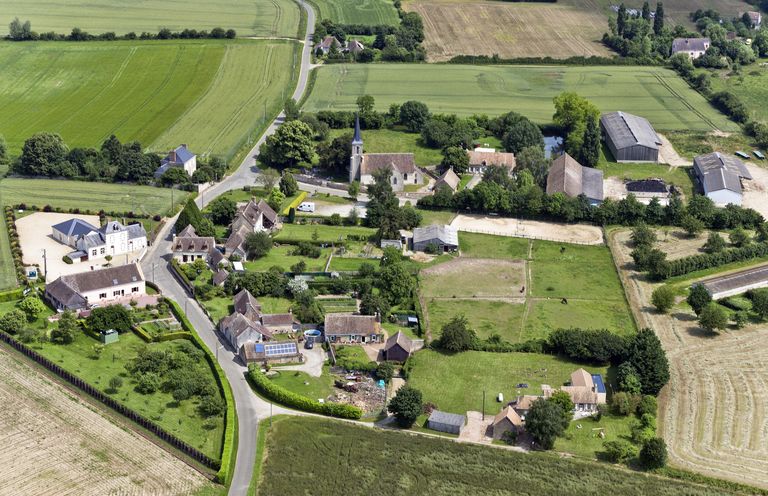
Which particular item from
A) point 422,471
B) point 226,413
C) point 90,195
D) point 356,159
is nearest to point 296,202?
point 356,159

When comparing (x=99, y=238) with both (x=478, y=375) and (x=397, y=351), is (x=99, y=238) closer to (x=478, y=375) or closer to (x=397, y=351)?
(x=397, y=351)

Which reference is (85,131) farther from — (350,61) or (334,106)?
(350,61)

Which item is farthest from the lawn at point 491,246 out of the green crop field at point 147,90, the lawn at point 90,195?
the green crop field at point 147,90

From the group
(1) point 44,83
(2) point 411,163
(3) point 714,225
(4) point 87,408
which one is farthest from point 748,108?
(4) point 87,408

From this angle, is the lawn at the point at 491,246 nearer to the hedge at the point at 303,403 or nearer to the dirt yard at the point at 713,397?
the dirt yard at the point at 713,397


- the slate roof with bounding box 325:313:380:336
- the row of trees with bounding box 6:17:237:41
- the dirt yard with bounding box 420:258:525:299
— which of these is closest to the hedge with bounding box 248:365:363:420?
the slate roof with bounding box 325:313:380:336

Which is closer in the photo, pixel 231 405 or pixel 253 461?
pixel 253 461
